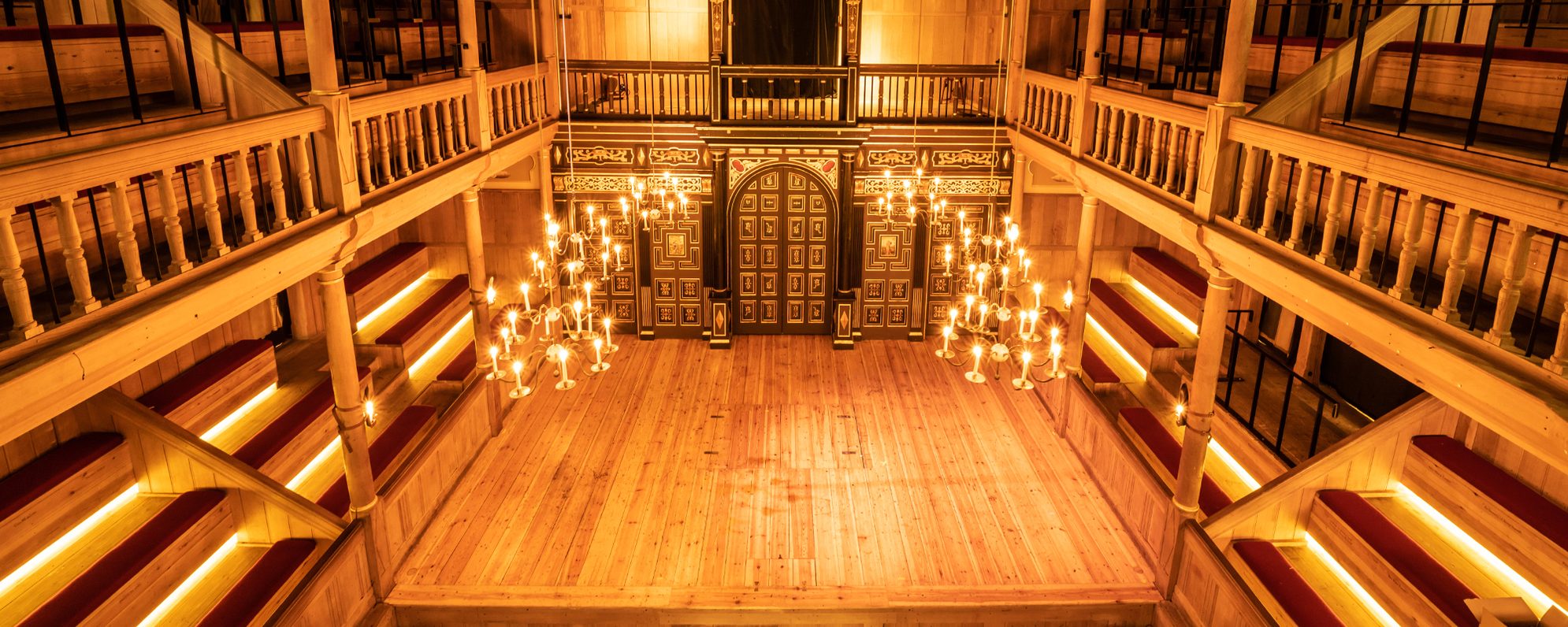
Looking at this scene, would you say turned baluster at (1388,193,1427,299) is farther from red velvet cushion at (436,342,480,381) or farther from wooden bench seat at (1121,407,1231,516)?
red velvet cushion at (436,342,480,381)

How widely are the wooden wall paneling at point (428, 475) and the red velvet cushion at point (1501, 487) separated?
26.1 feet

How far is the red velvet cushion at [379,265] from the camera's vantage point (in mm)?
10320

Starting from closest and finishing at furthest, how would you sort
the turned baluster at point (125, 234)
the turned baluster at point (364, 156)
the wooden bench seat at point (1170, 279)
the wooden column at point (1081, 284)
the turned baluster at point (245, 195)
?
1. the turned baluster at point (125, 234)
2. the turned baluster at point (245, 195)
3. the turned baluster at point (364, 156)
4. the wooden column at point (1081, 284)
5. the wooden bench seat at point (1170, 279)

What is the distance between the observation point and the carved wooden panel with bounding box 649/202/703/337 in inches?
492

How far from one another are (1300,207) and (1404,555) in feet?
8.19

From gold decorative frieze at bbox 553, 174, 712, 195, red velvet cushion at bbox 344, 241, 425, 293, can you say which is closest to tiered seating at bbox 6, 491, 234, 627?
red velvet cushion at bbox 344, 241, 425, 293

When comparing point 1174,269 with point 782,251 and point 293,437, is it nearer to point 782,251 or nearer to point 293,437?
point 782,251

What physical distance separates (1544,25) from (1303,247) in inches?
159

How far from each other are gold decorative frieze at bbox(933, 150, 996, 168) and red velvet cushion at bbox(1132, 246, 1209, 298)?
8.04 ft

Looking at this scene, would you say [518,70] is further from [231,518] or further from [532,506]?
[231,518]

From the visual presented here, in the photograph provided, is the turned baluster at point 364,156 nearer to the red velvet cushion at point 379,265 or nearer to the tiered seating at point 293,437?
the tiered seating at point 293,437

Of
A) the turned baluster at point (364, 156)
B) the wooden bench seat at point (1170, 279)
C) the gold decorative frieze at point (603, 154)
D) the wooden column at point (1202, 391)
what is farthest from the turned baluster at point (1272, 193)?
the gold decorative frieze at point (603, 154)

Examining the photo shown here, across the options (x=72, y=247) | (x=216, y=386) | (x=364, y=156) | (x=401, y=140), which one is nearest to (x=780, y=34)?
(x=401, y=140)

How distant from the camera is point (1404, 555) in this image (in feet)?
19.3
